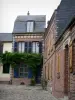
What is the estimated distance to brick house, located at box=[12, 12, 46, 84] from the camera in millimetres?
34875

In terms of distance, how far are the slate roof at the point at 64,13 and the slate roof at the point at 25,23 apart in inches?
583

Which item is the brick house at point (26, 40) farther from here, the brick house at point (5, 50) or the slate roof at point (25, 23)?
the brick house at point (5, 50)

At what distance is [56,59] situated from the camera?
63.9 ft

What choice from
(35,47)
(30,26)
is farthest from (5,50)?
(30,26)

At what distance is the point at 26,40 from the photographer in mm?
36000

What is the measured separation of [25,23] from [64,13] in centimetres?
1748

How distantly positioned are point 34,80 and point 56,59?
1487 centimetres

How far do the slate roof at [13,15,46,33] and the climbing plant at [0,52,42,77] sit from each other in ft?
11.5

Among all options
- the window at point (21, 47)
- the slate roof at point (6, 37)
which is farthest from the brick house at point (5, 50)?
the window at point (21, 47)

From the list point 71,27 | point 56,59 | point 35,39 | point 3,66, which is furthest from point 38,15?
point 71,27

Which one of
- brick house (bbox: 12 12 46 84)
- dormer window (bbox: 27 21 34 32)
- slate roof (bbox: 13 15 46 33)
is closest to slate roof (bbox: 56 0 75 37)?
brick house (bbox: 12 12 46 84)

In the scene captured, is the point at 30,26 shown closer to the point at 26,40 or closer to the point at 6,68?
the point at 26,40

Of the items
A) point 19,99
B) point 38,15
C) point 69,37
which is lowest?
point 19,99

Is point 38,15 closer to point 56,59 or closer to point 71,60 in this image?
point 56,59
